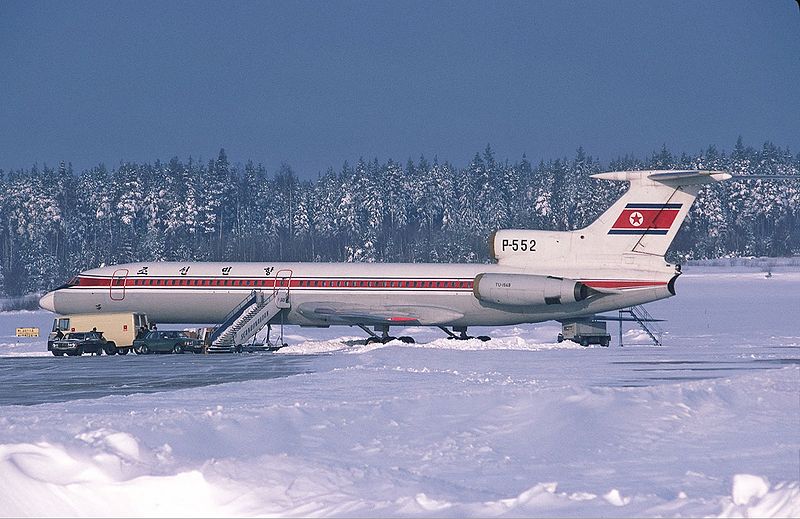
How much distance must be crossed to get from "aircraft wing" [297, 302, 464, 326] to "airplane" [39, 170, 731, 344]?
0.04 meters

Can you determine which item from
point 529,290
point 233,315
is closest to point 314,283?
point 233,315

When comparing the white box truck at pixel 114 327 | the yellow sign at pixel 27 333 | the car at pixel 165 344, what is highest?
the white box truck at pixel 114 327

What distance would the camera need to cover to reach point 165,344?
4159 centimetres

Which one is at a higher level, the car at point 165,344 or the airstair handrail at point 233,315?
the airstair handrail at point 233,315

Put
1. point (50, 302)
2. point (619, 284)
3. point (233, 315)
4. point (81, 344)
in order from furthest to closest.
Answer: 1. point (50, 302)
2. point (233, 315)
3. point (81, 344)
4. point (619, 284)

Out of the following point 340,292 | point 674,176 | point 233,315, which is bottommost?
point 233,315

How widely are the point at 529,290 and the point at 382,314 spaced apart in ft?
19.3

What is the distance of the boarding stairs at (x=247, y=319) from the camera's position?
4119cm

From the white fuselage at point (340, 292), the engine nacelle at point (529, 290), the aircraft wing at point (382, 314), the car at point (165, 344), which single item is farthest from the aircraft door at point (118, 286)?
the engine nacelle at point (529, 290)

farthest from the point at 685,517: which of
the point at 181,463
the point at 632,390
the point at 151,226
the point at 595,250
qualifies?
the point at 151,226

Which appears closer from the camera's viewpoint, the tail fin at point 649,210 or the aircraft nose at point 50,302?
the tail fin at point 649,210

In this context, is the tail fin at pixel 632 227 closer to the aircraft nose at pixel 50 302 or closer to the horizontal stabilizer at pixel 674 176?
the horizontal stabilizer at pixel 674 176

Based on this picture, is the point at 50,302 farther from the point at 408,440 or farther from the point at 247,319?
the point at 408,440

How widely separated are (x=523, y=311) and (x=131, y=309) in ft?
52.1
